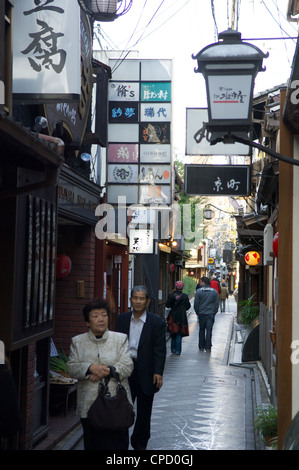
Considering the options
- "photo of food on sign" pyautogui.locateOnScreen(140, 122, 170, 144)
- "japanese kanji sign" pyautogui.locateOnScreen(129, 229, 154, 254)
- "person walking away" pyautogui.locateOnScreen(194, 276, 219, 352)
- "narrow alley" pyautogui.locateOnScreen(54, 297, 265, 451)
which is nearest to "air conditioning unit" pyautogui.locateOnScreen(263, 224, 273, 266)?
"narrow alley" pyautogui.locateOnScreen(54, 297, 265, 451)

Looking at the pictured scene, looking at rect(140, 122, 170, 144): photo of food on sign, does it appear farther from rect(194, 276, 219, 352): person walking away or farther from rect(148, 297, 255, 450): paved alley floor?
rect(194, 276, 219, 352): person walking away

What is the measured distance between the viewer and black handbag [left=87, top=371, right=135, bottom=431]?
5543 mm

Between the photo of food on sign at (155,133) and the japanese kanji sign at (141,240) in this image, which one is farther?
the japanese kanji sign at (141,240)

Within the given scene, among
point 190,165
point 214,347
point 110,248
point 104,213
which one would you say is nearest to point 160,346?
point 190,165

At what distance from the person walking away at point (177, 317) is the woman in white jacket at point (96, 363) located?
11383 mm

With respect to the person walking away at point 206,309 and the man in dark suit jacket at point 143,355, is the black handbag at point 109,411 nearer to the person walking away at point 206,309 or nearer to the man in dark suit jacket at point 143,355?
the man in dark suit jacket at point 143,355

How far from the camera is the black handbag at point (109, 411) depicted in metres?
5.54

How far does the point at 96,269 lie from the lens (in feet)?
40.4

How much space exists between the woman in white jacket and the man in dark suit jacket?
1123 millimetres

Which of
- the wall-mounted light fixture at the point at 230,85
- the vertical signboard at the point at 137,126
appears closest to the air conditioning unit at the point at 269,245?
the vertical signboard at the point at 137,126

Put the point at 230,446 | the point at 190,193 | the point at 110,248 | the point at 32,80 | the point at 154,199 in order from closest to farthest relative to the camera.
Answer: the point at 32,80 → the point at 230,446 → the point at 190,193 → the point at 154,199 → the point at 110,248

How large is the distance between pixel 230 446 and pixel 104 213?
6.03 meters

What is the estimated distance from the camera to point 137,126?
1395cm
